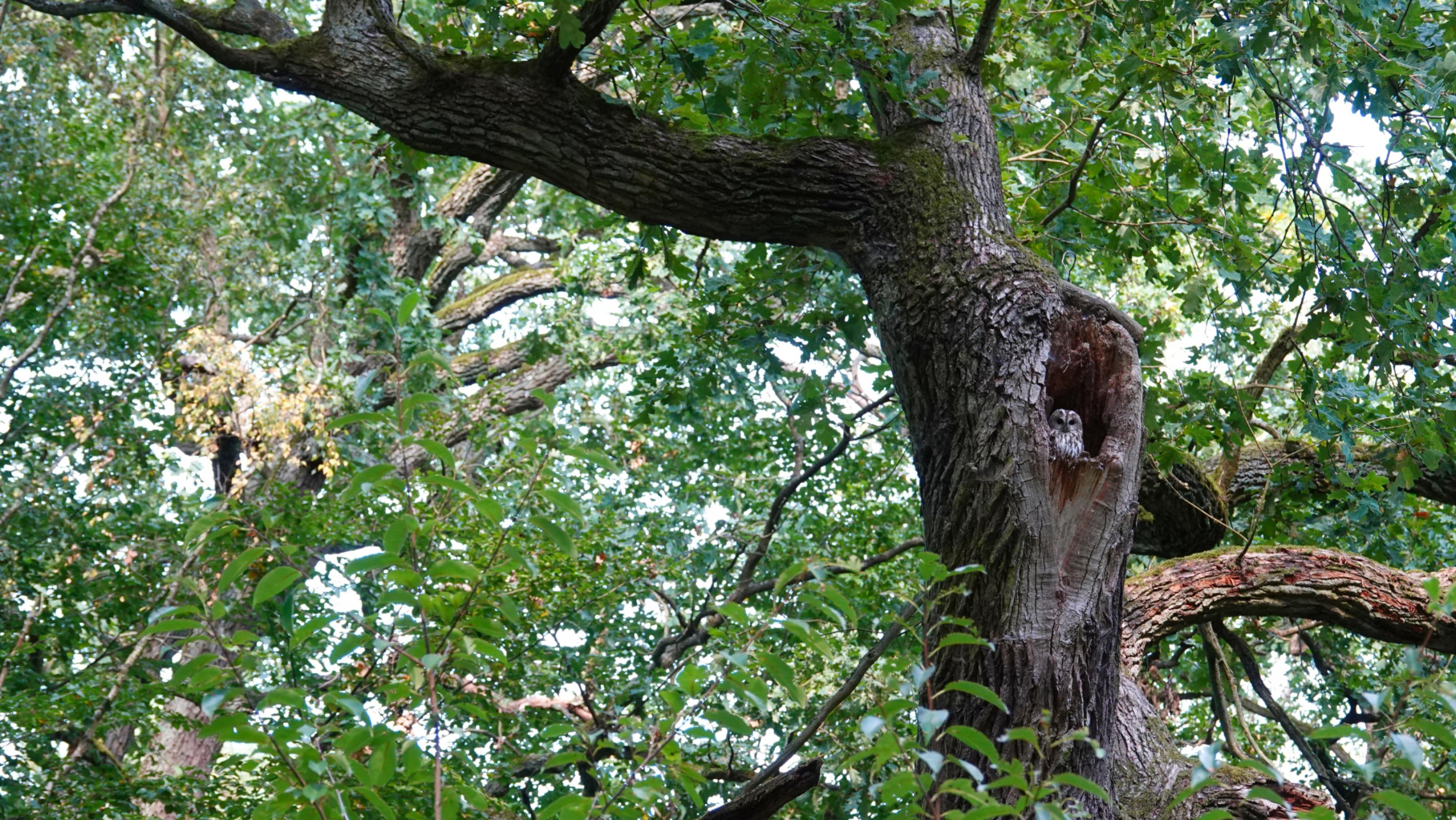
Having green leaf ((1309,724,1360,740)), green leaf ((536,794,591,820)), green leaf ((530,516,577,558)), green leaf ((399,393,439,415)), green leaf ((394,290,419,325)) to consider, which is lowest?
green leaf ((1309,724,1360,740))

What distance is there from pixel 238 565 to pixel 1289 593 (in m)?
3.57

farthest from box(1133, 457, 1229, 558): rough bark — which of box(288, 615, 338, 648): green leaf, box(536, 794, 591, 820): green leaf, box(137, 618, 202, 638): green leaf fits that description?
box(137, 618, 202, 638): green leaf

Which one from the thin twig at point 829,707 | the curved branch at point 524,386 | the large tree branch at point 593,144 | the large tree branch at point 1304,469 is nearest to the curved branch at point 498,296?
the curved branch at point 524,386

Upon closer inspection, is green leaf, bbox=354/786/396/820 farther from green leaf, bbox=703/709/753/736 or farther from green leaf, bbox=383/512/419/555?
green leaf, bbox=703/709/753/736

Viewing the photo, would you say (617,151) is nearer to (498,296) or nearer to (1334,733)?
(1334,733)

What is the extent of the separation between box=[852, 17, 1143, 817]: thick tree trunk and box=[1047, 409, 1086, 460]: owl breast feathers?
16 millimetres

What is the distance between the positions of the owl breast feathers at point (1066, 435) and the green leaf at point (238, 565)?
1663mm

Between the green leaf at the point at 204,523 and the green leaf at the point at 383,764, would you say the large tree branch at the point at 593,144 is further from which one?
the green leaf at the point at 383,764

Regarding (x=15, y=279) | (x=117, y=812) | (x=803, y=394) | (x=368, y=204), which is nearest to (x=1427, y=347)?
(x=803, y=394)

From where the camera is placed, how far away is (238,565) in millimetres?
1638

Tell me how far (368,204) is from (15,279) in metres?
2.15

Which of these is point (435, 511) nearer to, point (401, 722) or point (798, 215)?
point (798, 215)

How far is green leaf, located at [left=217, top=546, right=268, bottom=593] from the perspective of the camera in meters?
1.61

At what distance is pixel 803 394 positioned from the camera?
5098 millimetres
